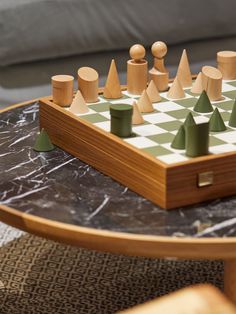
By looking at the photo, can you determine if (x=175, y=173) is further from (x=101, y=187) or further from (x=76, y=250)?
(x=76, y=250)

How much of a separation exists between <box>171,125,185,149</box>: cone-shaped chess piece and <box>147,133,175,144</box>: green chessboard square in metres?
0.04

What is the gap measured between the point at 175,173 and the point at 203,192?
7 centimetres

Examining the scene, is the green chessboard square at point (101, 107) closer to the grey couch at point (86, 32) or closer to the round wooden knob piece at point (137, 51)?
the round wooden knob piece at point (137, 51)

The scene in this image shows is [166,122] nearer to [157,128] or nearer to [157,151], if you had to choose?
[157,128]

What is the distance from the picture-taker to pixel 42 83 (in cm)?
249

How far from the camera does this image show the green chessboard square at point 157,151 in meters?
1.39

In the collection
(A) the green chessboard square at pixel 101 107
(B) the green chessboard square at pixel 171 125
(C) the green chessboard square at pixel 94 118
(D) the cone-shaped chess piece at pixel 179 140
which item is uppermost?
(D) the cone-shaped chess piece at pixel 179 140

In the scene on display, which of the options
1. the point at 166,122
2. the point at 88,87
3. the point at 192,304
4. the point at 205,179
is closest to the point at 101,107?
the point at 88,87

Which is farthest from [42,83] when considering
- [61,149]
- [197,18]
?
[61,149]

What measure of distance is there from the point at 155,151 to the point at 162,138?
0.26 feet

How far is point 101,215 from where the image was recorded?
1.30 meters

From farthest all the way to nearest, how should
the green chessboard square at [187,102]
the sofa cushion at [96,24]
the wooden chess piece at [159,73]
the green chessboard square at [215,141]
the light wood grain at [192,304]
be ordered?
1. the sofa cushion at [96,24]
2. the wooden chess piece at [159,73]
3. the green chessboard square at [187,102]
4. the green chessboard square at [215,141]
5. the light wood grain at [192,304]

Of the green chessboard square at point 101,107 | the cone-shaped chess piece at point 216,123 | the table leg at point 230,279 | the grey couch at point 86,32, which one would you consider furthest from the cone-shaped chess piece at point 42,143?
the grey couch at point 86,32

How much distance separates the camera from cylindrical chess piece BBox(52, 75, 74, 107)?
5.40 ft
